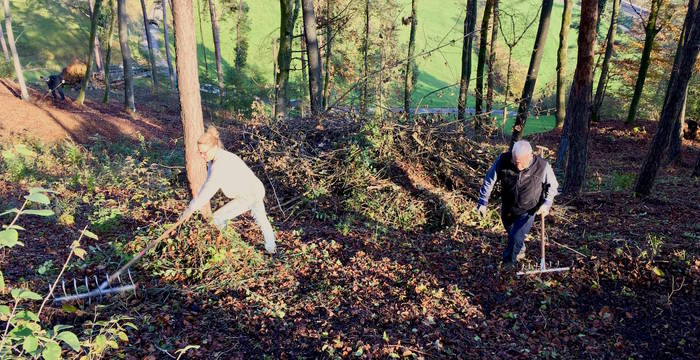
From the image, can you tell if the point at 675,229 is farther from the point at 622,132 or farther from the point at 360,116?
the point at 622,132

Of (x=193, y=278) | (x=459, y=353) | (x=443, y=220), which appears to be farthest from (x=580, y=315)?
(x=193, y=278)

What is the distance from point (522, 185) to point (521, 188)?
43 millimetres

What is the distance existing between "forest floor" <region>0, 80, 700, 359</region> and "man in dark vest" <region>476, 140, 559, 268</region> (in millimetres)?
690

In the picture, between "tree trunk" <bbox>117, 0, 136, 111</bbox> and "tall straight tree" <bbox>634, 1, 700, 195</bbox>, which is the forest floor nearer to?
"tall straight tree" <bbox>634, 1, 700, 195</bbox>

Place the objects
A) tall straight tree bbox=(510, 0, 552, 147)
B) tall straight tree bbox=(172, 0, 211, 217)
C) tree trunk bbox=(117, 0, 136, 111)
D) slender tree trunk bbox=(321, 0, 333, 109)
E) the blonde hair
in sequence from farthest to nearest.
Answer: slender tree trunk bbox=(321, 0, 333, 109)
tree trunk bbox=(117, 0, 136, 111)
tall straight tree bbox=(510, 0, 552, 147)
tall straight tree bbox=(172, 0, 211, 217)
the blonde hair

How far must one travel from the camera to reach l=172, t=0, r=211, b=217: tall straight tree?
17.0ft

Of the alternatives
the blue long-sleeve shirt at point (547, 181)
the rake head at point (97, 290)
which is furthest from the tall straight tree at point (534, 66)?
the rake head at point (97, 290)

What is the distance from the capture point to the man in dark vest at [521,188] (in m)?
4.99

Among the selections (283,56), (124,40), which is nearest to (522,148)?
(283,56)

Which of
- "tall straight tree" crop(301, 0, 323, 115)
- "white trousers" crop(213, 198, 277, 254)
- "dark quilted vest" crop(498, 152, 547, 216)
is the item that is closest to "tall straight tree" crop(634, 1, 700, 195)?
"dark quilted vest" crop(498, 152, 547, 216)

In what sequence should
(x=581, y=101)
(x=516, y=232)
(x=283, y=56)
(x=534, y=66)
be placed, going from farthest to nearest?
(x=283, y=56), (x=534, y=66), (x=581, y=101), (x=516, y=232)

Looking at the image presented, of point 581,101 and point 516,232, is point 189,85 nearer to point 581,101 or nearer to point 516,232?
point 516,232

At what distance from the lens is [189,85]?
212 inches

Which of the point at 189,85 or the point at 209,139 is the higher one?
the point at 189,85
